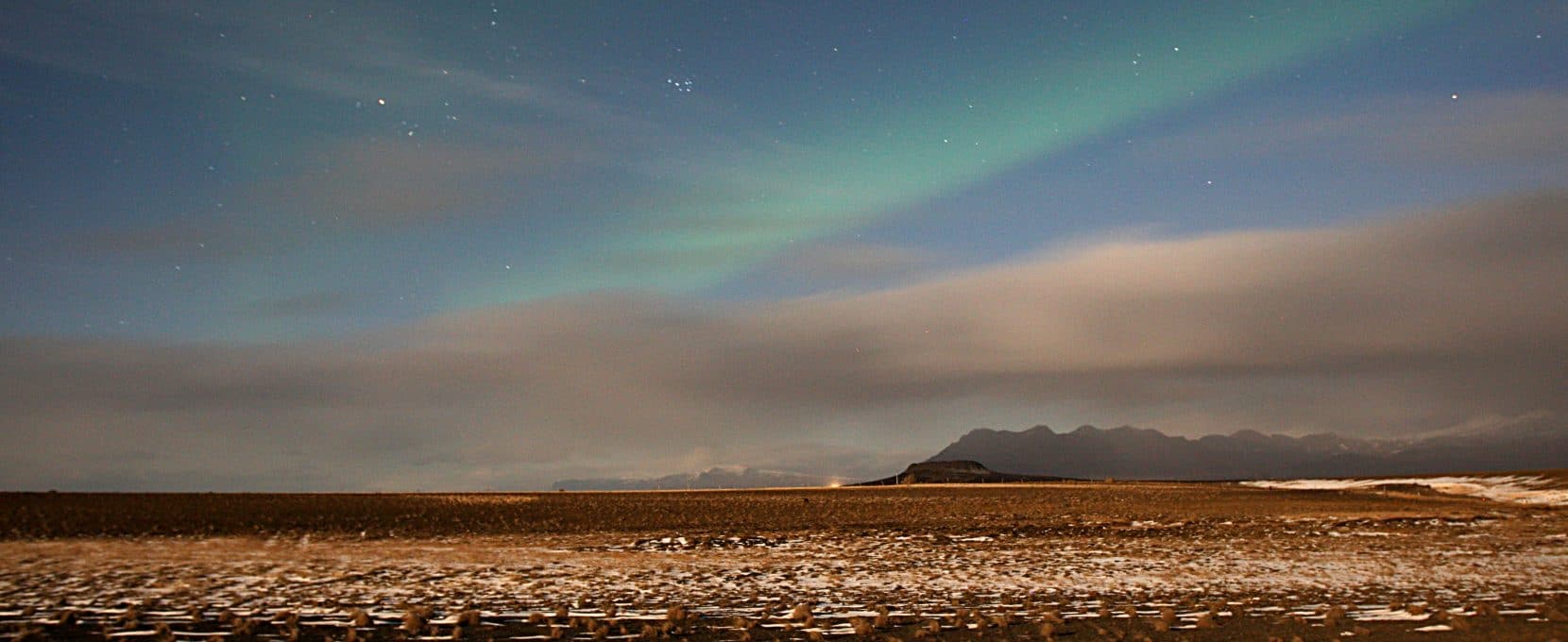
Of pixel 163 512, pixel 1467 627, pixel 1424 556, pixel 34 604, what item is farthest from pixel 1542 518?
pixel 163 512

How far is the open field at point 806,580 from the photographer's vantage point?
14391mm

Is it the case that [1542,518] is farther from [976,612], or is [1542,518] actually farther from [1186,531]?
[976,612]

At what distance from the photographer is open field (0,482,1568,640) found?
1439 cm

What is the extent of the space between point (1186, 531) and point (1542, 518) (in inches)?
571

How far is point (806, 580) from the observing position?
822 inches

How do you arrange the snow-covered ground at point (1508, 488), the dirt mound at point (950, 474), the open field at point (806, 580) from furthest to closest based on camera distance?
the dirt mound at point (950, 474)
the snow-covered ground at point (1508, 488)
the open field at point (806, 580)

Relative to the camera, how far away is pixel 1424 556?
79.6 ft

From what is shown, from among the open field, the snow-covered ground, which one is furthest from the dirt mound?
the open field

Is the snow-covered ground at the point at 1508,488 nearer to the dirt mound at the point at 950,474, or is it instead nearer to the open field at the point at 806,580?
the open field at the point at 806,580

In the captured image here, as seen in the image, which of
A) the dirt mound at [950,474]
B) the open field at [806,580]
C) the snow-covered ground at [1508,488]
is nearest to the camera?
the open field at [806,580]

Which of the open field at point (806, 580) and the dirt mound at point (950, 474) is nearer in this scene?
the open field at point (806, 580)

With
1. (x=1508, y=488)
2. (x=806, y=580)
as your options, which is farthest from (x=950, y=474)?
(x=806, y=580)

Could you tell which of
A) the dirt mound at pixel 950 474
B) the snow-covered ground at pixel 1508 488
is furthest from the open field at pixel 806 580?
the dirt mound at pixel 950 474

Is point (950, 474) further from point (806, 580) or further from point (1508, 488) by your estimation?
point (806, 580)
